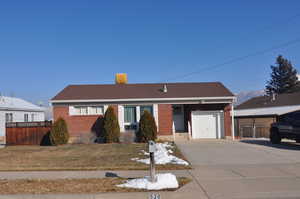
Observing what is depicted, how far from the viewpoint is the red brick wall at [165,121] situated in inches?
784

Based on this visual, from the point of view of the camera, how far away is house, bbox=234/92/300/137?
1090 inches

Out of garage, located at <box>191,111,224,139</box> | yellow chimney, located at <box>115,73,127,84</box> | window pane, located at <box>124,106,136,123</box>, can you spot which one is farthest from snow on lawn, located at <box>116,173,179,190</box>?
yellow chimney, located at <box>115,73,127,84</box>

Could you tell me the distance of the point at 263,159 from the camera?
37.9 feet

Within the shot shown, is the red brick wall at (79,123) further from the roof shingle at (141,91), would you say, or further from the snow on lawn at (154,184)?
the snow on lawn at (154,184)

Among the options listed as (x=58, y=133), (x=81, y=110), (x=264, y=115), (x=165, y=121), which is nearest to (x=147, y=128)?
(x=165, y=121)

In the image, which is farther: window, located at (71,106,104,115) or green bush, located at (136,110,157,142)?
window, located at (71,106,104,115)

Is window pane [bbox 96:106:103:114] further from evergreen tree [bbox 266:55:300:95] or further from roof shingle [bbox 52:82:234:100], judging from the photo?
evergreen tree [bbox 266:55:300:95]

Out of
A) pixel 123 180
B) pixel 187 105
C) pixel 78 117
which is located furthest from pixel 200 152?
pixel 78 117

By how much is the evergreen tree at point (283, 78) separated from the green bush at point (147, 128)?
57981 millimetres

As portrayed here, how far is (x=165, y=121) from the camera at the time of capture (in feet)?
65.4

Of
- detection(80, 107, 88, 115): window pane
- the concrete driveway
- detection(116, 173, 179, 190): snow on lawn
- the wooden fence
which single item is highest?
detection(80, 107, 88, 115): window pane

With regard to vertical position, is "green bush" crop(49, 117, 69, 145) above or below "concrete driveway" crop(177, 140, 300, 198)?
above

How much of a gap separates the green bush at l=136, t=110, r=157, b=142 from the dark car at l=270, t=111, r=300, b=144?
777 cm

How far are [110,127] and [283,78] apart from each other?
61.9 meters
